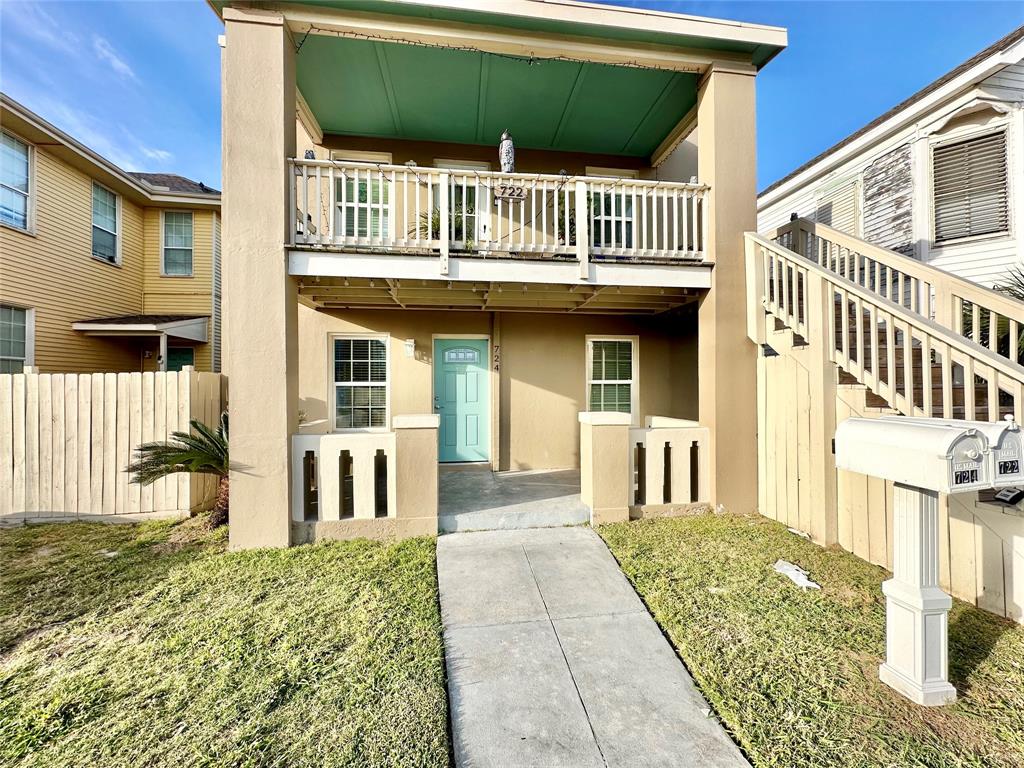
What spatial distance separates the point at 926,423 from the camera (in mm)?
2215

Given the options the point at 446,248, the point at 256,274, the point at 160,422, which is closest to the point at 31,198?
the point at 160,422

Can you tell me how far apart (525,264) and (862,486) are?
3.80 m

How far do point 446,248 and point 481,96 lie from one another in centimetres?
292

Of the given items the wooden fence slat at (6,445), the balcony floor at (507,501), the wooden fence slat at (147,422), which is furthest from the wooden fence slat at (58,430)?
the balcony floor at (507,501)

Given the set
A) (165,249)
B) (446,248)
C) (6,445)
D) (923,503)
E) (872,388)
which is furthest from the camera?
(165,249)

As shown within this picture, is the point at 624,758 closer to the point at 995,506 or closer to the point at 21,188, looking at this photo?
the point at 995,506

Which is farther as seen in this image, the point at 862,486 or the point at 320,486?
the point at 320,486

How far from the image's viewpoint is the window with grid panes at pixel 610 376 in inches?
290

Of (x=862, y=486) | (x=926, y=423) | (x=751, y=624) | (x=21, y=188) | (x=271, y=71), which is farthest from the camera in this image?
(x=21, y=188)

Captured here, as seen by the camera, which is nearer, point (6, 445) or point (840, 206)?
point (6, 445)

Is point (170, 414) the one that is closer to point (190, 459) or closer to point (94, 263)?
point (190, 459)

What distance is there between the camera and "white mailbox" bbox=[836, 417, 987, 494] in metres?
1.94

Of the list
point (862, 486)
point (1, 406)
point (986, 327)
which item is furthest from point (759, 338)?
point (1, 406)

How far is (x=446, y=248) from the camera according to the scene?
14.6 ft
